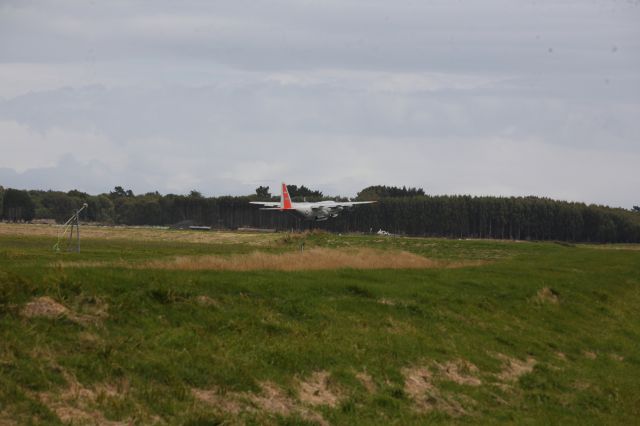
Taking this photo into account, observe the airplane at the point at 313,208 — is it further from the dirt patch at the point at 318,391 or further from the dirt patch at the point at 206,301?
the dirt patch at the point at 318,391

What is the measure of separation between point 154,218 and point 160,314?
6849 inches

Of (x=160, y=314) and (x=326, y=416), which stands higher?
(x=160, y=314)

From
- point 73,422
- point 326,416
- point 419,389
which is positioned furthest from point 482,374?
point 73,422

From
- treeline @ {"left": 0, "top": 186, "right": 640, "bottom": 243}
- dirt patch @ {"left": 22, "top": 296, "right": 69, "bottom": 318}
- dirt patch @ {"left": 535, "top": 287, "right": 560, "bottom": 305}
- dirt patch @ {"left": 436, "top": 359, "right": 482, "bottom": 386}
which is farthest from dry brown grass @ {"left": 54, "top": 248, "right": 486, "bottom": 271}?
treeline @ {"left": 0, "top": 186, "right": 640, "bottom": 243}

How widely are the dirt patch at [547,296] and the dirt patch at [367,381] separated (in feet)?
53.8

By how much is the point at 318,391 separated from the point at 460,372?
567cm

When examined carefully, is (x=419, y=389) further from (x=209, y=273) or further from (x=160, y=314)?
(x=209, y=273)

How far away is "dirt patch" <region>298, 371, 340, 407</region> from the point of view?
18.1m

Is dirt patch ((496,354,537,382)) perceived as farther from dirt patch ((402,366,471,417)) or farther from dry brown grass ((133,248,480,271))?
dry brown grass ((133,248,480,271))

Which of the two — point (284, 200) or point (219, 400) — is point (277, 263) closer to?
point (219, 400)

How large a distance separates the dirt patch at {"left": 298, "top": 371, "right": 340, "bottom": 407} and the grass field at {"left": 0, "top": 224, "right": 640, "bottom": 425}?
47 mm

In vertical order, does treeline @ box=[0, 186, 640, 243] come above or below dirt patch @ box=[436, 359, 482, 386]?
above

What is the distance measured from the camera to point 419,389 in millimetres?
20625

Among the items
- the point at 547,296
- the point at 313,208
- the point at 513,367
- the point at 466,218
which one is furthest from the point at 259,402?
the point at 466,218
